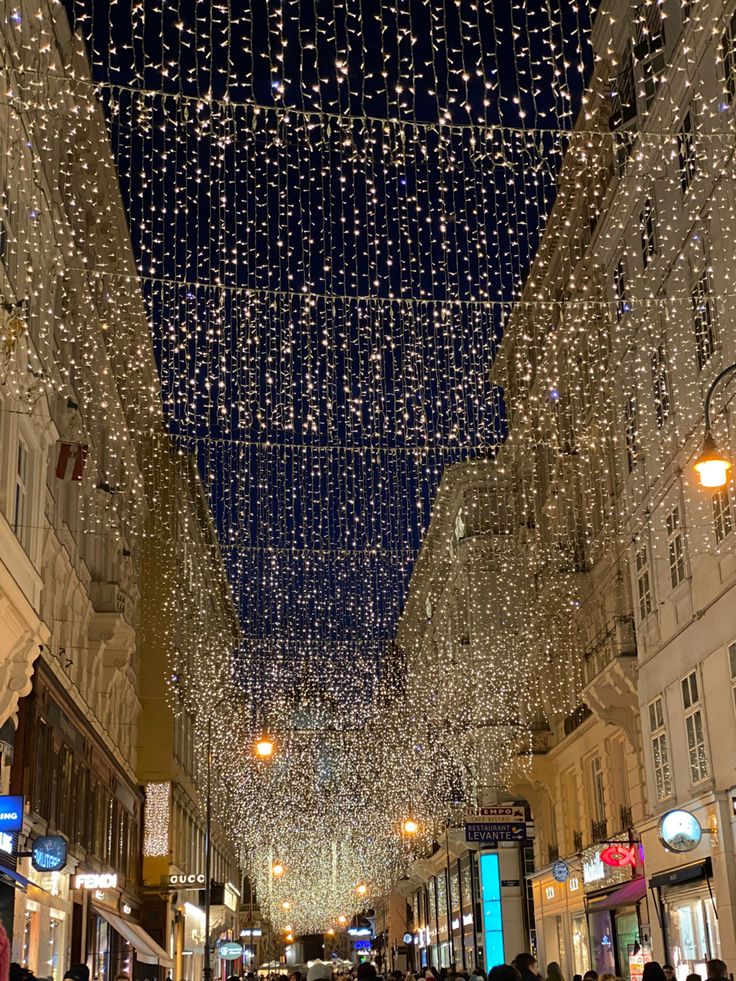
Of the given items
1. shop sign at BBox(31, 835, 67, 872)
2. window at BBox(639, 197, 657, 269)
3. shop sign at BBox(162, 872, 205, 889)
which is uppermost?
window at BBox(639, 197, 657, 269)

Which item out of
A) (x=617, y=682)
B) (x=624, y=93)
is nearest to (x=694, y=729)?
(x=617, y=682)

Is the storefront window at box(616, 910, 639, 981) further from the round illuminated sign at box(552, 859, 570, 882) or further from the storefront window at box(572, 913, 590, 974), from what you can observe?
the storefront window at box(572, 913, 590, 974)

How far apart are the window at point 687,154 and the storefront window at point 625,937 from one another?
18.2 metres

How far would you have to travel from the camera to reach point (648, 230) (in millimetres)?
27312

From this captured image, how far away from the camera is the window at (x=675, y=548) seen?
82.0ft

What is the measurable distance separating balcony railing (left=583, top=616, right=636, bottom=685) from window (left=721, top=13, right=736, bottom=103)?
43.9ft

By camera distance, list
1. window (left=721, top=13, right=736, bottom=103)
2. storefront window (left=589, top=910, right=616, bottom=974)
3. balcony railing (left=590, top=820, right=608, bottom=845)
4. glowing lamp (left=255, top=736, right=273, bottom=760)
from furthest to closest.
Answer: balcony railing (left=590, top=820, right=608, bottom=845) → storefront window (left=589, top=910, right=616, bottom=974) → glowing lamp (left=255, top=736, right=273, bottom=760) → window (left=721, top=13, right=736, bottom=103)

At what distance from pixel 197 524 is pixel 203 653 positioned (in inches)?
268

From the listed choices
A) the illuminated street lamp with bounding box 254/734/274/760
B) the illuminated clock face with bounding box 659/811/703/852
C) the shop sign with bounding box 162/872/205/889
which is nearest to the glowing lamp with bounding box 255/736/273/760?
the illuminated street lamp with bounding box 254/734/274/760

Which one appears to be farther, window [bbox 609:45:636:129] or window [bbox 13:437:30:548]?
window [bbox 609:45:636:129]

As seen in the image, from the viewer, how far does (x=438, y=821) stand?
55750mm

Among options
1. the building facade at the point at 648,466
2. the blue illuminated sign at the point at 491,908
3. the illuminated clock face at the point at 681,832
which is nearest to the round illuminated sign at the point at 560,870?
the building facade at the point at 648,466

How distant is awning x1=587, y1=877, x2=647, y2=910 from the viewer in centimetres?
2873

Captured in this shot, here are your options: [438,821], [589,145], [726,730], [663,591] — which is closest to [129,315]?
[589,145]
